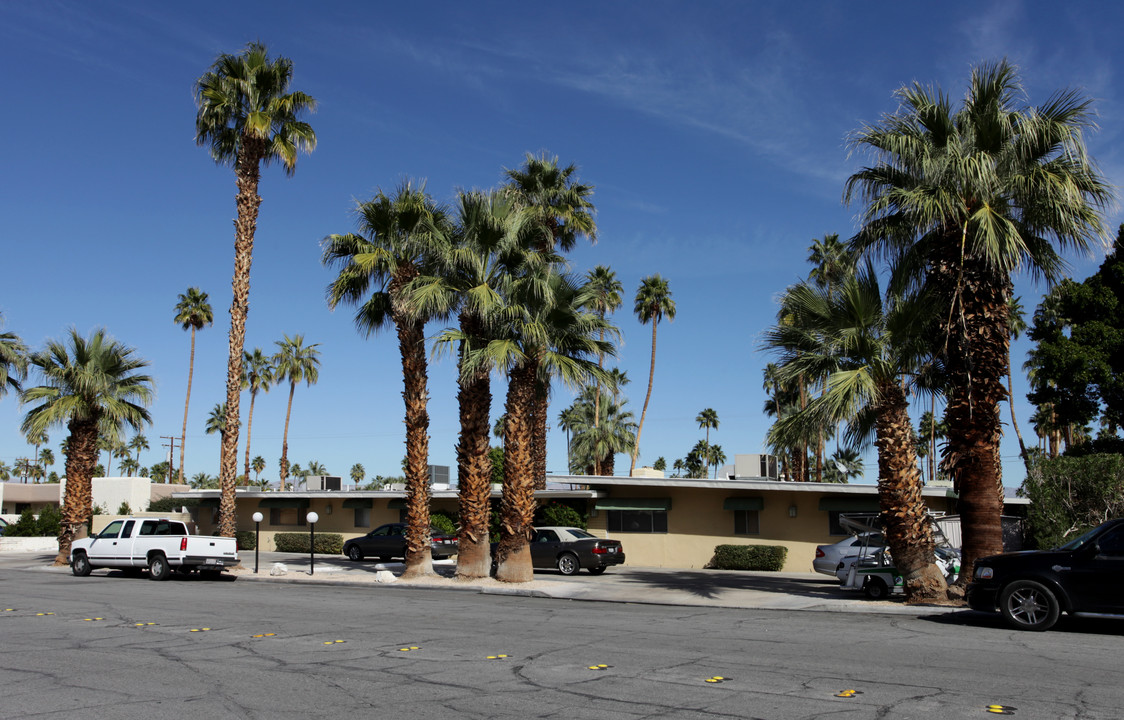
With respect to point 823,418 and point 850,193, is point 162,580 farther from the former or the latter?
point 850,193

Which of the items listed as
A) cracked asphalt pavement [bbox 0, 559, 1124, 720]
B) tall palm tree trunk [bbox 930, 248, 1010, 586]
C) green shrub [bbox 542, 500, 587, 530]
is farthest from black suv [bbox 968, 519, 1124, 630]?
green shrub [bbox 542, 500, 587, 530]

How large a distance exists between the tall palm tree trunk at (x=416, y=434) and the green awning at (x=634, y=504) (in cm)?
976

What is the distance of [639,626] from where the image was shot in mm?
13141

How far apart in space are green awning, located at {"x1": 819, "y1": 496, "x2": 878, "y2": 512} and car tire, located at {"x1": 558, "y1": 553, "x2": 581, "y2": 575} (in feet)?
29.4

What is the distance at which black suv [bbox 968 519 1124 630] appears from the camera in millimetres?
11430

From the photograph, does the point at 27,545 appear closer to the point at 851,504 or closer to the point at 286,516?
the point at 286,516

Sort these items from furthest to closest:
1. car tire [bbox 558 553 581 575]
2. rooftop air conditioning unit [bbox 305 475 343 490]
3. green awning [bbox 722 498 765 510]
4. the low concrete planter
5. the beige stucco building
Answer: the low concrete planter
rooftop air conditioning unit [bbox 305 475 343 490]
green awning [bbox 722 498 765 510]
the beige stucco building
car tire [bbox 558 553 581 575]

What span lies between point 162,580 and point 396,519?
13.5 metres

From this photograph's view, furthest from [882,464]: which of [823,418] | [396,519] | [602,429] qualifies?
[602,429]

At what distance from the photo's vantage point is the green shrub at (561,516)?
3062cm

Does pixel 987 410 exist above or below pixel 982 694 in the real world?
above

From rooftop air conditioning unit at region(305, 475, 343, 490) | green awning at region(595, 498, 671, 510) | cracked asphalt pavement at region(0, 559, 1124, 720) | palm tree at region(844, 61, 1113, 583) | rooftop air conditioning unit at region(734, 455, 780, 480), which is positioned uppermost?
palm tree at region(844, 61, 1113, 583)

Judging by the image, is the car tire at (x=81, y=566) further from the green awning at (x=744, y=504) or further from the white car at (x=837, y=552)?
the white car at (x=837, y=552)

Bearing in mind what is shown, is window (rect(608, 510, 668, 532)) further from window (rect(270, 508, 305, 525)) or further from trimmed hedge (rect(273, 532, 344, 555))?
window (rect(270, 508, 305, 525))
